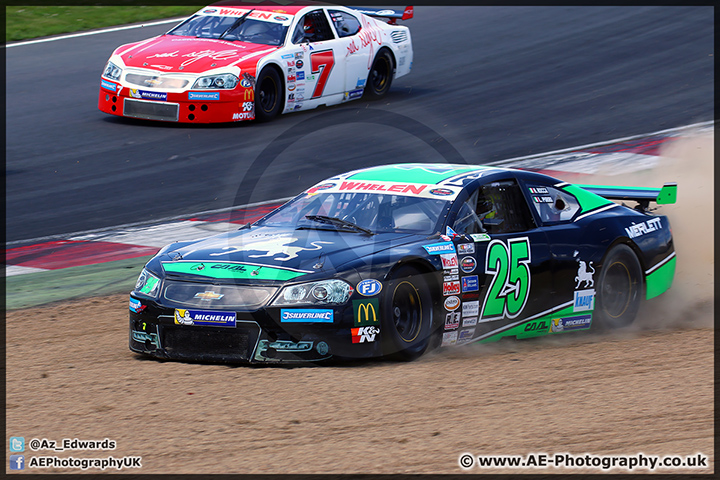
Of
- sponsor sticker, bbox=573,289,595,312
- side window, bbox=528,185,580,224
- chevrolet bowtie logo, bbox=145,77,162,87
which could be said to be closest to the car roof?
chevrolet bowtie logo, bbox=145,77,162,87

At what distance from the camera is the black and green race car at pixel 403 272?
5754mm

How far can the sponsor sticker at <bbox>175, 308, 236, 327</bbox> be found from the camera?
574 centimetres

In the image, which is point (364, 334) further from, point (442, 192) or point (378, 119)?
point (378, 119)

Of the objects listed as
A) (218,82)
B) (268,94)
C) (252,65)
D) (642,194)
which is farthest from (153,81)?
(642,194)

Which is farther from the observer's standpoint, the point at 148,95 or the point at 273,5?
the point at 273,5

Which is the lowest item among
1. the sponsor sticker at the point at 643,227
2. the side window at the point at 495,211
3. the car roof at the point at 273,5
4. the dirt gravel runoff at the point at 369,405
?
the dirt gravel runoff at the point at 369,405

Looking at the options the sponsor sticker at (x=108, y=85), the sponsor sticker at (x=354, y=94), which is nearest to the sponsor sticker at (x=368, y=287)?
the sponsor sticker at (x=108, y=85)

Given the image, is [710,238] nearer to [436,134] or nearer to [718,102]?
[436,134]

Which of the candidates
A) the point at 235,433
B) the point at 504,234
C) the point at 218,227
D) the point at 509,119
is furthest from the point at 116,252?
the point at 509,119

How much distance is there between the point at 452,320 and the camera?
20.4 ft

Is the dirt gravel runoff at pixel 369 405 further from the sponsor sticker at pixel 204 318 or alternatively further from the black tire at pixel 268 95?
the black tire at pixel 268 95

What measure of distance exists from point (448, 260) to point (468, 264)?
6.6 inches

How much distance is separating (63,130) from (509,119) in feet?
20.1

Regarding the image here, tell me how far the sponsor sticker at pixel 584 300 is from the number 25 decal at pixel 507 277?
0.50 m
